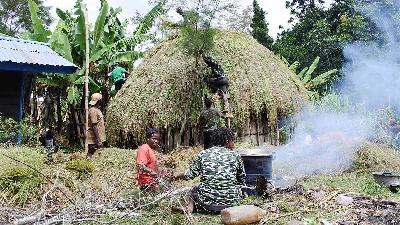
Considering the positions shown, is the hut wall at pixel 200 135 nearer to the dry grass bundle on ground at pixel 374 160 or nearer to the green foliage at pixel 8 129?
the dry grass bundle on ground at pixel 374 160

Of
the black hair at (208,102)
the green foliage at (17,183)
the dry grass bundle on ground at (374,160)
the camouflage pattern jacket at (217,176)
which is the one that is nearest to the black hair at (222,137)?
the camouflage pattern jacket at (217,176)

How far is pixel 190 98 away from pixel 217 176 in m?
6.75

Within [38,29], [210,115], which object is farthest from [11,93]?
[210,115]

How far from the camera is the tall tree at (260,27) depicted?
31.5 m

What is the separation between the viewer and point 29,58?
31.3 feet

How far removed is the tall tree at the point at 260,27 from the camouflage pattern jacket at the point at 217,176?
26.0 metres

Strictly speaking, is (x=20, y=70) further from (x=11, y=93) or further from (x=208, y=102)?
(x=208, y=102)

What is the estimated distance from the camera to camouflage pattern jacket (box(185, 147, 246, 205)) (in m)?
6.07

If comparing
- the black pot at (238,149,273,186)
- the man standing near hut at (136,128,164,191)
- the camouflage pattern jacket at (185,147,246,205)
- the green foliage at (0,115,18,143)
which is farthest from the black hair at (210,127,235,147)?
the green foliage at (0,115,18,143)

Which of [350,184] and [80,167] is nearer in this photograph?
[80,167]

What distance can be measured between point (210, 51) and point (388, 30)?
33.7 feet

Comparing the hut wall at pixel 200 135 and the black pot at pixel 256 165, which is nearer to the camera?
the black pot at pixel 256 165

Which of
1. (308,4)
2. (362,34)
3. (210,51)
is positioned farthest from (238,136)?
(308,4)

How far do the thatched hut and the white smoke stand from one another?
3.47ft
